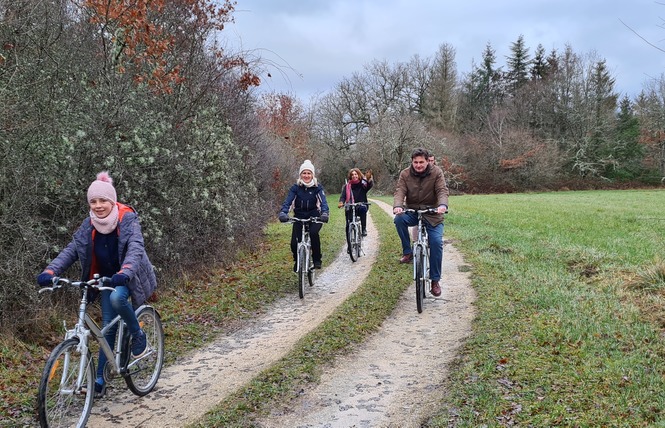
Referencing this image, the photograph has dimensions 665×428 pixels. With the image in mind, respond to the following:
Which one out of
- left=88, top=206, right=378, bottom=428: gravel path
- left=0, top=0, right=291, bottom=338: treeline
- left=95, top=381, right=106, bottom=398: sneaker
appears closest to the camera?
left=88, top=206, right=378, bottom=428: gravel path

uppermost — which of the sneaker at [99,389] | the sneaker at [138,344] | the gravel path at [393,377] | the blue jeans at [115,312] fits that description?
the blue jeans at [115,312]

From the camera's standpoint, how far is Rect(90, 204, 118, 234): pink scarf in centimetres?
428

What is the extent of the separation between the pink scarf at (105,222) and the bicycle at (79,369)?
17.2 inches

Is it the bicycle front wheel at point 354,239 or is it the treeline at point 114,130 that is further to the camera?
the bicycle front wheel at point 354,239

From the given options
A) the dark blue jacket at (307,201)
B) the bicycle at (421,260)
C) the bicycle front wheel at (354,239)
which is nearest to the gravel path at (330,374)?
the bicycle at (421,260)

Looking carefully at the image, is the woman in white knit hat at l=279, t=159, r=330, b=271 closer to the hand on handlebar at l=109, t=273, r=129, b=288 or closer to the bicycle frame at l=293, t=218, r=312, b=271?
the bicycle frame at l=293, t=218, r=312, b=271

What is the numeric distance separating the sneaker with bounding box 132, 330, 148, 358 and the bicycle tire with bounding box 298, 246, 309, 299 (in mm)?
4034

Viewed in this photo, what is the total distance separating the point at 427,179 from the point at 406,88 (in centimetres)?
5407

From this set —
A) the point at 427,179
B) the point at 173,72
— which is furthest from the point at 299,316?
the point at 173,72

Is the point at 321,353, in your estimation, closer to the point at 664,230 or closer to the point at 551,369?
the point at 551,369

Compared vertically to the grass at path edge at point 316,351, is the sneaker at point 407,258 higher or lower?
higher

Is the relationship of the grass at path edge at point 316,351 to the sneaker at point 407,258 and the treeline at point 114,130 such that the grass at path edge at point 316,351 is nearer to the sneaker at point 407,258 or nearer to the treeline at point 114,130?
the sneaker at point 407,258

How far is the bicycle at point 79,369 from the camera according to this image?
3.68m

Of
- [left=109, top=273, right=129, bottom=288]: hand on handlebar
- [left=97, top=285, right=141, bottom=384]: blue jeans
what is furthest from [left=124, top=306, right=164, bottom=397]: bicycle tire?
[left=109, top=273, right=129, bottom=288]: hand on handlebar
